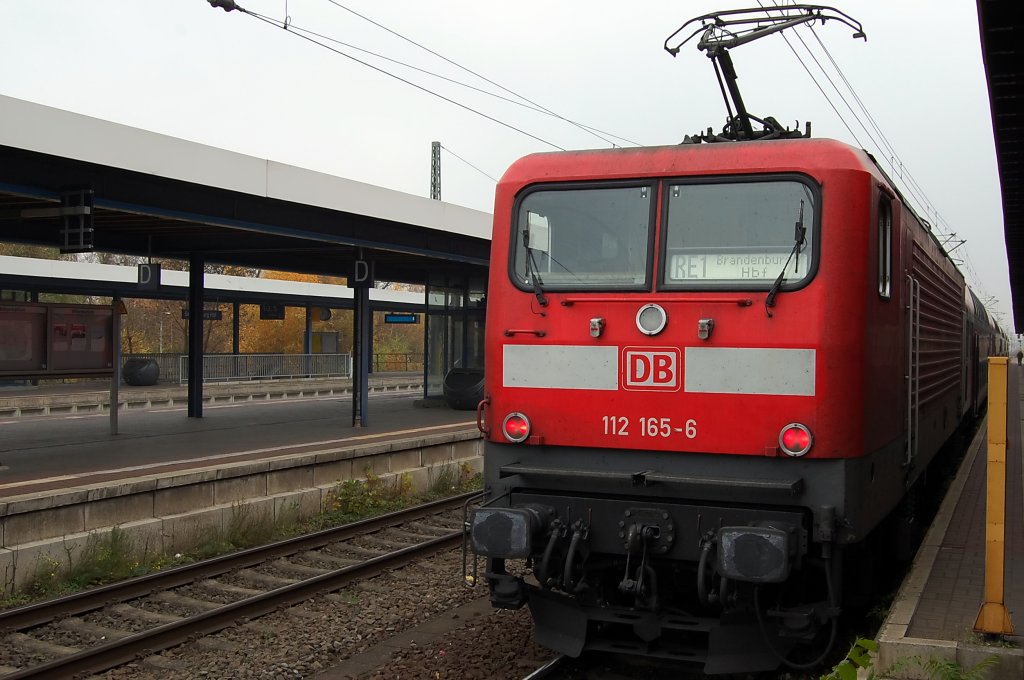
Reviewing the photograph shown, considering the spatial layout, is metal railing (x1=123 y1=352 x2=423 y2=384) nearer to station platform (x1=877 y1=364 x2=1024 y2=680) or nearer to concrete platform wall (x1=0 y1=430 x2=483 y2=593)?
concrete platform wall (x1=0 y1=430 x2=483 y2=593)

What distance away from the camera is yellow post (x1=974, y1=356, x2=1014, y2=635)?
512cm

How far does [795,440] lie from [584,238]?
178 centimetres

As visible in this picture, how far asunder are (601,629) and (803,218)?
2.79 meters

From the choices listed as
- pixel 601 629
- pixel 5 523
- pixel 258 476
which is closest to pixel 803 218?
pixel 601 629

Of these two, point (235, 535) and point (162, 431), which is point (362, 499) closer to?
point (235, 535)

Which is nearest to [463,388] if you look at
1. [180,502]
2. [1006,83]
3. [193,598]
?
[180,502]

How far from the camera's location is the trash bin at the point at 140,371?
30614mm

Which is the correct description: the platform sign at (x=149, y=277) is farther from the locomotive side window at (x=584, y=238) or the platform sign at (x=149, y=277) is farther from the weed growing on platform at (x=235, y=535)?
the locomotive side window at (x=584, y=238)

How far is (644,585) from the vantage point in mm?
5453

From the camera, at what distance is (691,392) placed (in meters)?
5.58

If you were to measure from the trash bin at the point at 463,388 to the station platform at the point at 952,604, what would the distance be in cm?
1192

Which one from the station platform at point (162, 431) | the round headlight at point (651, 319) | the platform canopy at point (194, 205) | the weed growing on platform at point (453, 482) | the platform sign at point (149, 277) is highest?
the platform canopy at point (194, 205)

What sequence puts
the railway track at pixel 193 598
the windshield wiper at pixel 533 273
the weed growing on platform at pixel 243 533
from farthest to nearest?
the weed growing on platform at pixel 243 533 < the railway track at pixel 193 598 < the windshield wiper at pixel 533 273

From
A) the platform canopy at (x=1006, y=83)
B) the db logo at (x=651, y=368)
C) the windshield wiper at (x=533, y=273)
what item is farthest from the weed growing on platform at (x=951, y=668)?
the platform canopy at (x=1006, y=83)
